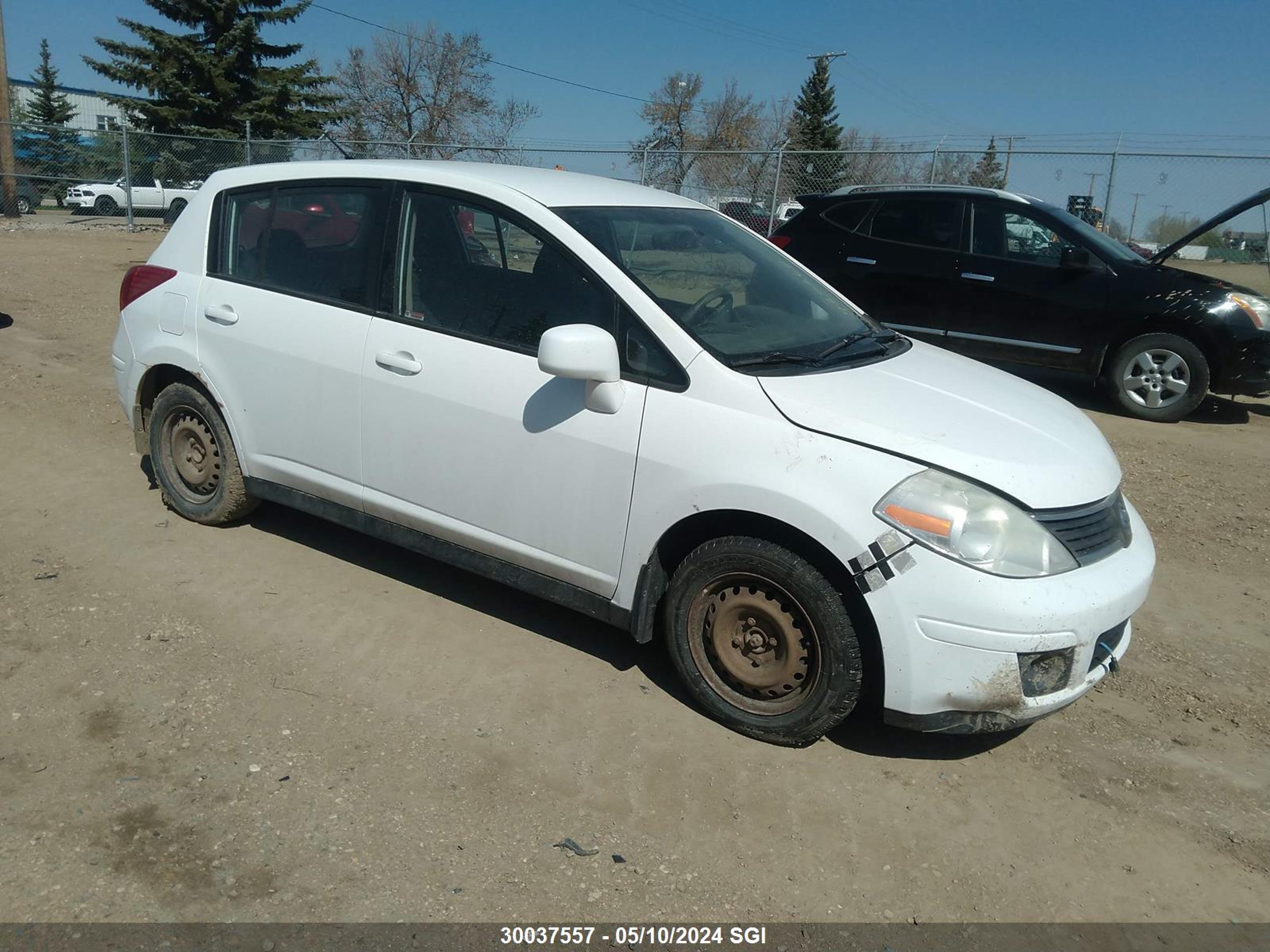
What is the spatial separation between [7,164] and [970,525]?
1027 inches

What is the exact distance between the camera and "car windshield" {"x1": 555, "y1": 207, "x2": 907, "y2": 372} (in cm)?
352

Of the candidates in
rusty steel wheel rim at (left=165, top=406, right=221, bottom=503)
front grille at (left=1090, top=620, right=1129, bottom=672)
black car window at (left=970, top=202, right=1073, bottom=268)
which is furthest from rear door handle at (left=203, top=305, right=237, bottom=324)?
black car window at (left=970, top=202, right=1073, bottom=268)

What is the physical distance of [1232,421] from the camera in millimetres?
8703

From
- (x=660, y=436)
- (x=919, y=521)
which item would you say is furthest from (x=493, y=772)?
(x=919, y=521)

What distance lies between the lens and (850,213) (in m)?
9.53

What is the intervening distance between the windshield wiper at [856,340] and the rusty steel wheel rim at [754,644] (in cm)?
93

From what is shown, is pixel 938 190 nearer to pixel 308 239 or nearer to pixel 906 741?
pixel 308 239

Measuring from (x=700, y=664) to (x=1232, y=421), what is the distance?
24.3ft

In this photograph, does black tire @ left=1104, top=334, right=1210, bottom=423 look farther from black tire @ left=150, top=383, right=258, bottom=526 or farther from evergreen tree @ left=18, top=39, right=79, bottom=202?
evergreen tree @ left=18, top=39, right=79, bottom=202

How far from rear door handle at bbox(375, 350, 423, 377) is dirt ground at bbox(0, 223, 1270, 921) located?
3.55 ft

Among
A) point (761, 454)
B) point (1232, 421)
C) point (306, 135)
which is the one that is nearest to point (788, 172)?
point (1232, 421)

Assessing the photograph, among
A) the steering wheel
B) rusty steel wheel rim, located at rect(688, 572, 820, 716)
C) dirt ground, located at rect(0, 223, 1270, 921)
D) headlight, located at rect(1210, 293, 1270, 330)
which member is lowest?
dirt ground, located at rect(0, 223, 1270, 921)

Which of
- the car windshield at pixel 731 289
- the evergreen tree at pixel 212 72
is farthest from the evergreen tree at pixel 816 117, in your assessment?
the car windshield at pixel 731 289
